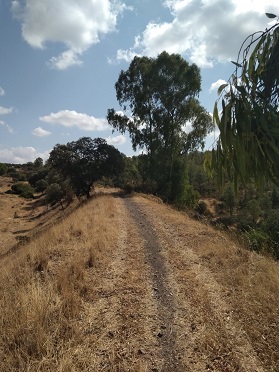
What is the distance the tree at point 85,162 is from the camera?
3102cm

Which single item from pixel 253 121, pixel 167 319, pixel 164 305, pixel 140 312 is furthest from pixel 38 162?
pixel 253 121

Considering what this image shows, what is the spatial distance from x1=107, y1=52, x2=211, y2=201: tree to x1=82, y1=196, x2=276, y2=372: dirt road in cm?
2241

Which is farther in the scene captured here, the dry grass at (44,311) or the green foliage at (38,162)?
the green foliage at (38,162)

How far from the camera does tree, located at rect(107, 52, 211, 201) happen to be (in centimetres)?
2895

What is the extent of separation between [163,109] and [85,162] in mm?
9536

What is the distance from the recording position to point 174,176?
105 ft

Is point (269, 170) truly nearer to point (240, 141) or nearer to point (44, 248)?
point (240, 141)

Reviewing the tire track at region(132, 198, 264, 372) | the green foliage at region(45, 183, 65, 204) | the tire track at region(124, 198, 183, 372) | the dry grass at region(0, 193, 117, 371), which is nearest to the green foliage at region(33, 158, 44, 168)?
the green foliage at region(45, 183, 65, 204)

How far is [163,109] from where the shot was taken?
30.1 metres

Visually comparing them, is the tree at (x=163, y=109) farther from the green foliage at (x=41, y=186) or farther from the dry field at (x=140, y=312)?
the green foliage at (x=41, y=186)

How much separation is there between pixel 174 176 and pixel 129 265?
24411 millimetres

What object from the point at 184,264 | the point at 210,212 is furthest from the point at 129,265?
the point at 210,212

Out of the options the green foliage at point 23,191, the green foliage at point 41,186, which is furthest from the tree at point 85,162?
the green foliage at point 41,186

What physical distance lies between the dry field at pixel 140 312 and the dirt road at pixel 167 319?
0.01m
